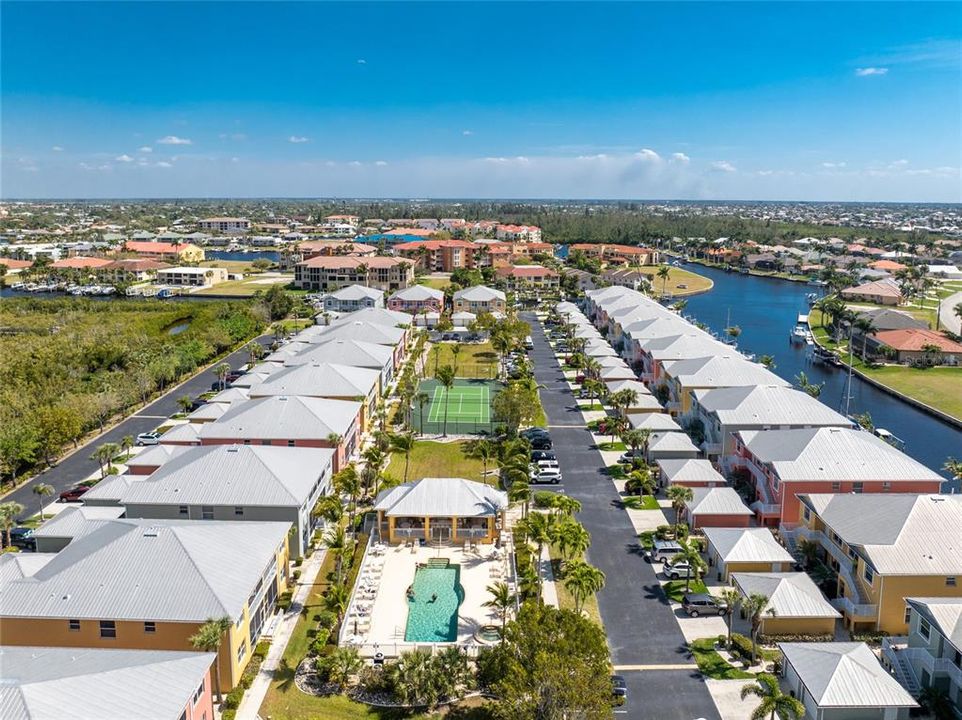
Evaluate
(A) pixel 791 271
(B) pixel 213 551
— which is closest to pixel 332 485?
(B) pixel 213 551

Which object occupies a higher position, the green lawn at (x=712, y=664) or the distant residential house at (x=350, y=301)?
the distant residential house at (x=350, y=301)

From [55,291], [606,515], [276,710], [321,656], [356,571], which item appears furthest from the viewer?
[55,291]

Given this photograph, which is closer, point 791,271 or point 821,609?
point 821,609

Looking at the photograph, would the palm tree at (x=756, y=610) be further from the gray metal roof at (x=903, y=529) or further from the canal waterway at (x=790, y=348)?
the canal waterway at (x=790, y=348)

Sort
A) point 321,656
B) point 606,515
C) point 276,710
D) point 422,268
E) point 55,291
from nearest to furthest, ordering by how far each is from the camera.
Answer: point 276,710 < point 321,656 < point 606,515 < point 55,291 < point 422,268

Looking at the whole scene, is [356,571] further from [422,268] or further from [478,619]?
[422,268]

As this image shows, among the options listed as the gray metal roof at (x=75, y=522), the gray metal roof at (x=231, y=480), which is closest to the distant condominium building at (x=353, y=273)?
the gray metal roof at (x=231, y=480)

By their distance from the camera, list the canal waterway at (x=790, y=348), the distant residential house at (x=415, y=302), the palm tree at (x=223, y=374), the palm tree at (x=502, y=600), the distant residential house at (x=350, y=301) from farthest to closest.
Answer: the distant residential house at (x=350, y=301) < the distant residential house at (x=415, y=302) < the palm tree at (x=223, y=374) < the canal waterway at (x=790, y=348) < the palm tree at (x=502, y=600)

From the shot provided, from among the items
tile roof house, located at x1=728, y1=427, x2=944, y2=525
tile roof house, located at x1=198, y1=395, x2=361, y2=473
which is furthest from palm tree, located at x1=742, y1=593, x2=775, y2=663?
tile roof house, located at x1=198, y1=395, x2=361, y2=473
